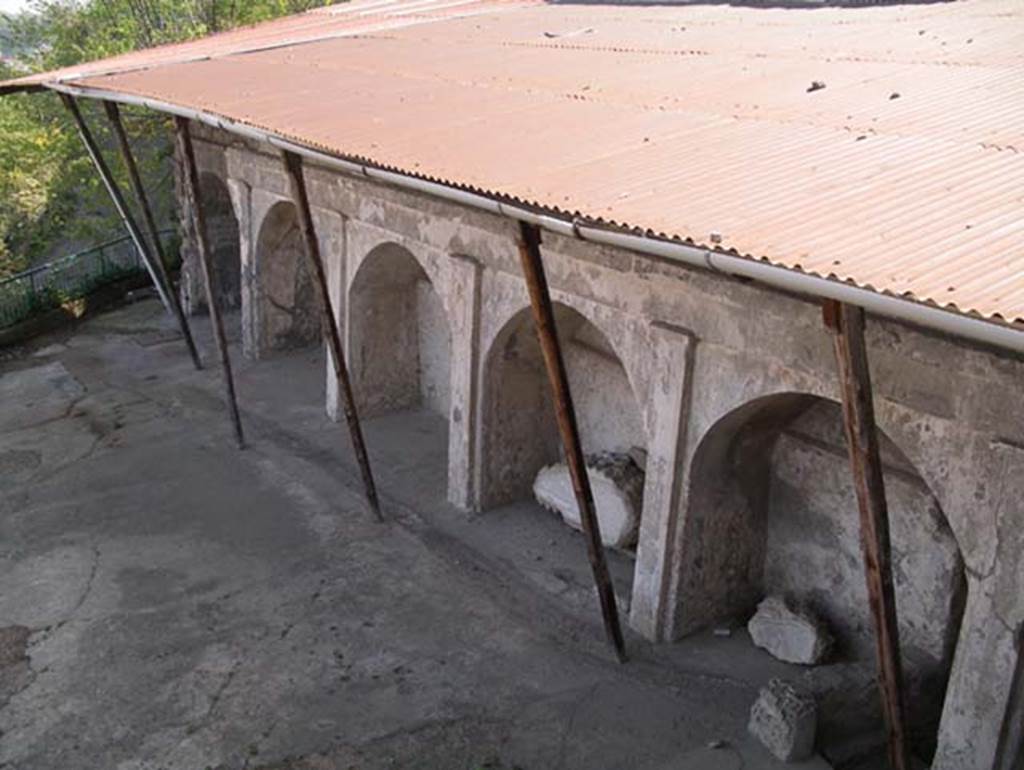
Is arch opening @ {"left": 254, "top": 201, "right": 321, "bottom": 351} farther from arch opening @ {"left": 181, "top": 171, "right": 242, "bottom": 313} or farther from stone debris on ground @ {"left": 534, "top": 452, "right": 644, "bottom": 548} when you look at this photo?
stone debris on ground @ {"left": 534, "top": 452, "right": 644, "bottom": 548}

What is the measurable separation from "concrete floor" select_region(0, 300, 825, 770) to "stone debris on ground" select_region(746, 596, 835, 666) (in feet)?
0.54

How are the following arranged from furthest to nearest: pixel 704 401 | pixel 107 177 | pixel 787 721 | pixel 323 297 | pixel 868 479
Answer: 1. pixel 107 177
2. pixel 323 297
3. pixel 704 401
4. pixel 787 721
5. pixel 868 479

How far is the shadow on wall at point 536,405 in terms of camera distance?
1039 centimetres

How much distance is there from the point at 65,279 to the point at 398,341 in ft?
27.1

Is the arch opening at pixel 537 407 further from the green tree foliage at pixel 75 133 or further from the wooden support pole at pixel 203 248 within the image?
the green tree foliage at pixel 75 133

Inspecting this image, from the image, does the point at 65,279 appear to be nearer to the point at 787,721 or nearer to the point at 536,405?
the point at 536,405

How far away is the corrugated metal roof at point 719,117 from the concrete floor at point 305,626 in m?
3.67

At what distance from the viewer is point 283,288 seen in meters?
15.5

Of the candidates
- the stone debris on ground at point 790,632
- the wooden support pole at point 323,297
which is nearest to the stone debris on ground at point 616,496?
the stone debris on ground at point 790,632

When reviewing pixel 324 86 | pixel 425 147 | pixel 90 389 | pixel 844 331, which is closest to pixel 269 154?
pixel 324 86

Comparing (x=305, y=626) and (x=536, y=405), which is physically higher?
(x=536, y=405)

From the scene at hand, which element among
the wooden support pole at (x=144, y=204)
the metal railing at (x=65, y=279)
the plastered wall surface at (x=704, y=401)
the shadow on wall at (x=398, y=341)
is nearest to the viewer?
Result: the plastered wall surface at (x=704, y=401)

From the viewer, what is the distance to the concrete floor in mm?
7609

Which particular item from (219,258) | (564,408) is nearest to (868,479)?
(564,408)
